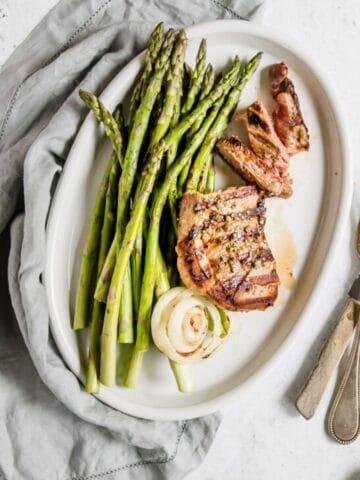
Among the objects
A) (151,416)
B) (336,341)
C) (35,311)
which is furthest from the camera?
(336,341)

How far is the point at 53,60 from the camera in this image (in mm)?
3439

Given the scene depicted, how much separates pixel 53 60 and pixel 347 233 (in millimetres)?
1840

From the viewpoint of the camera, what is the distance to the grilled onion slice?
3.21m

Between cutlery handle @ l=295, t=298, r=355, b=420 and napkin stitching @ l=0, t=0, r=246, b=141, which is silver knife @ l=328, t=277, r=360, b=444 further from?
napkin stitching @ l=0, t=0, r=246, b=141

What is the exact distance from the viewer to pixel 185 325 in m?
3.23

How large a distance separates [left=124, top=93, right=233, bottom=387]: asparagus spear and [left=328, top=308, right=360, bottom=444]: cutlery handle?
1210 mm

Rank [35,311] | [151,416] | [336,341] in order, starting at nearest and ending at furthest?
[35,311] < [151,416] < [336,341]

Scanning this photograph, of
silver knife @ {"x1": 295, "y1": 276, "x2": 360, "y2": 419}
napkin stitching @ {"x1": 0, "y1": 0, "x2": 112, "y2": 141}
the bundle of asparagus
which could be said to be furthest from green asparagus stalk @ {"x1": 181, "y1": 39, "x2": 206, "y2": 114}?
silver knife @ {"x1": 295, "y1": 276, "x2": 360, "y2": 419}

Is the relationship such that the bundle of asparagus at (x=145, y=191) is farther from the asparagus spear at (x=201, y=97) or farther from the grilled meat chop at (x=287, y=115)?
the grilled meat chop at (x=287, y=115)


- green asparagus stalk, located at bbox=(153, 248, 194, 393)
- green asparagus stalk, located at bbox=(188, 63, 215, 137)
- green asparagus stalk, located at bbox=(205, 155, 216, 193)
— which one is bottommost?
green asparagus stalk, located at bbox=(153, 248, 194, 393)

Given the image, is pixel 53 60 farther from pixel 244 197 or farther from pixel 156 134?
pixel 244 197

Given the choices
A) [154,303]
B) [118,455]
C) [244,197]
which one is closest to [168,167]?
[244,197]

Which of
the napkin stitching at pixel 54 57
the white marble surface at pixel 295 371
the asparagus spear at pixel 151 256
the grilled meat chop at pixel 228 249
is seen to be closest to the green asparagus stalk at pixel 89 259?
the asparagus spear at pixel 151 256

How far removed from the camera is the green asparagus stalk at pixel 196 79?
337cm
